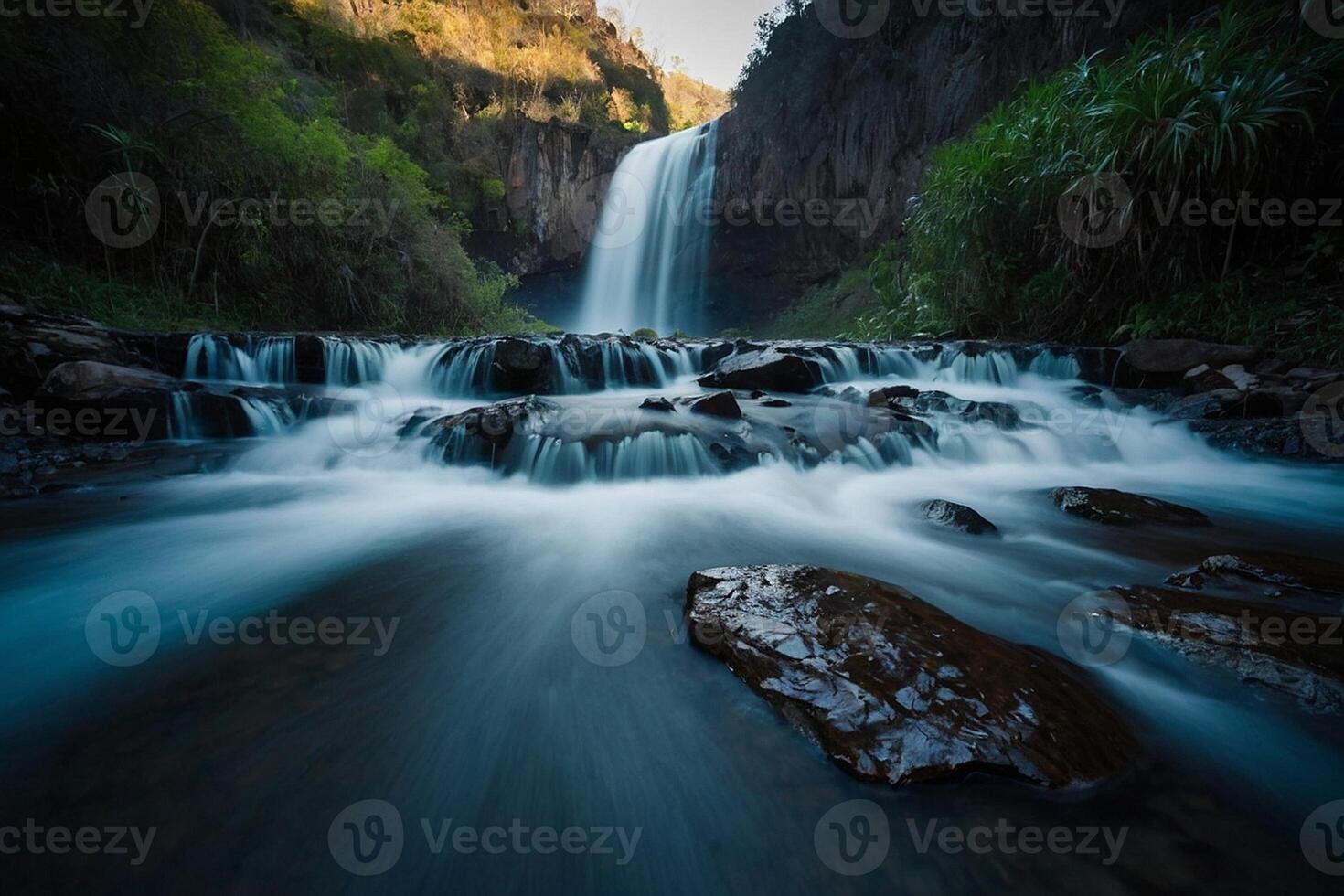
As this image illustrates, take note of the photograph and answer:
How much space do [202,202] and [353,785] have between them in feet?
29.8

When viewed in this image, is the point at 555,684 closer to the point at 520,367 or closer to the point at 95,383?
the point at 95,383

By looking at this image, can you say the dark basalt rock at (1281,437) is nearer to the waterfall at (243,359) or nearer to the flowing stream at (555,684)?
the flowing stream at (555,684)

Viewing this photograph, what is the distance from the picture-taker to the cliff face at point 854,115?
30.6ft

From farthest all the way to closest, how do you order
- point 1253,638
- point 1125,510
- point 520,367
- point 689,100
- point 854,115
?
1. point 689,100
2. point 854,115
3. point 520,367
4. point 1125,510
5. point 1253,638

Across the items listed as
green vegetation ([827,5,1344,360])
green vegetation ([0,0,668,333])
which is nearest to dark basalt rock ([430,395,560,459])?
green vegetation ([0,0,668,333])

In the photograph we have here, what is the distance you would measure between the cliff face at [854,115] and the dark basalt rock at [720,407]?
27.5 ft

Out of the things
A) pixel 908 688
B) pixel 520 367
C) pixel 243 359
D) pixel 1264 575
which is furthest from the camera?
pixel 520 367

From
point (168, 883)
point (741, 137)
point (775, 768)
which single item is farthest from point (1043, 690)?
Answer: point (741, 137)

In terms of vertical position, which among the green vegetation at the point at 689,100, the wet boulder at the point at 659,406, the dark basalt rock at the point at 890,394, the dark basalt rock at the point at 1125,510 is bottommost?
the dark basalt rock at the point at 1125,510

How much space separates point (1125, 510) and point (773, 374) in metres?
4.00

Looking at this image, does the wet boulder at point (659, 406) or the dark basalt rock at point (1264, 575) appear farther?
the wet boulder at point (659, 406)

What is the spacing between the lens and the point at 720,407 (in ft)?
15.4

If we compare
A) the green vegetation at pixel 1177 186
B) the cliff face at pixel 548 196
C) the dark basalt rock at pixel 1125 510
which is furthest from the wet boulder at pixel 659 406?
the cliff face at pixel 548 196

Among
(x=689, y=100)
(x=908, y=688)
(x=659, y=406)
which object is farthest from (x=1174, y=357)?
(x=689, y=100)
